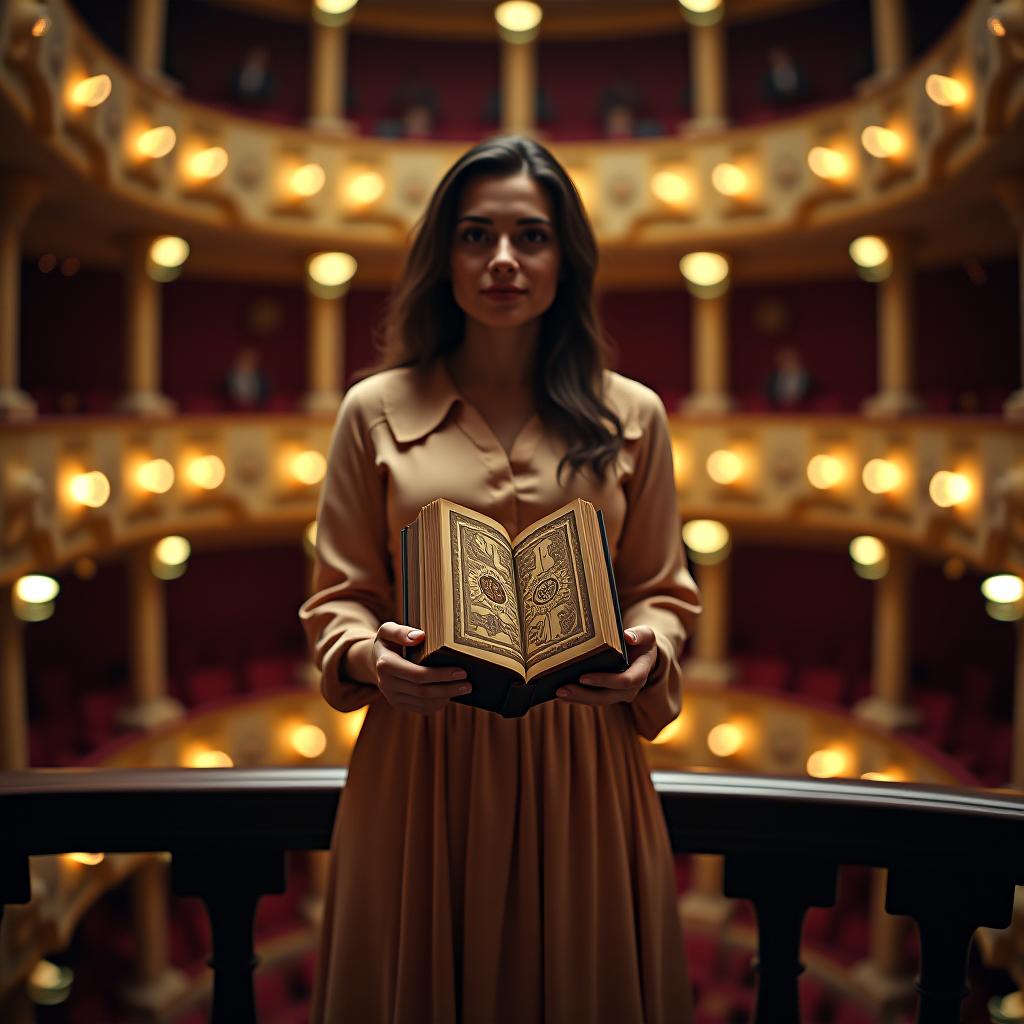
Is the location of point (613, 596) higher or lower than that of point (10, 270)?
lower

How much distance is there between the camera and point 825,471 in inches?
555

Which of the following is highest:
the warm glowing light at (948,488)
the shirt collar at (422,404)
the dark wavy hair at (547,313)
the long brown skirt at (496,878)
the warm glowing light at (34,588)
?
the dark wavy hair at (547,313)

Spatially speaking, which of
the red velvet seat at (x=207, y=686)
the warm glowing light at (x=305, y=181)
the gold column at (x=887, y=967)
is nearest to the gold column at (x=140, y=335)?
the warm glowing light at (x=305, y=181)

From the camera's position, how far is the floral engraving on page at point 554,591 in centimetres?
187

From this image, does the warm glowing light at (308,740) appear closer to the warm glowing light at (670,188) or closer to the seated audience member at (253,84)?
the warm glowing light at (670,188)

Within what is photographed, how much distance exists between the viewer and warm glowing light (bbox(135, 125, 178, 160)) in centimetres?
1272

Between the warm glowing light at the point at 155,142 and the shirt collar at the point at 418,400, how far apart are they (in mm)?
11686

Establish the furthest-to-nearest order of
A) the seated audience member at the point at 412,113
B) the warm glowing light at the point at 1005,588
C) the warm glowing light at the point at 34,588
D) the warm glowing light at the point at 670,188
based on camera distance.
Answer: the seated audience member at the point at 412,113
the warm glowing light at the point at 670,188
the warm glowing light at the point at 34,588
the warm glowing light at the point at 1005,588

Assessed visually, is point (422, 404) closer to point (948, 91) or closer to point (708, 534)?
point (948, 91)

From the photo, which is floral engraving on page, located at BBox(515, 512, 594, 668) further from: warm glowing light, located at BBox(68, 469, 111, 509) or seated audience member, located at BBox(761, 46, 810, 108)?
seated audience member, located at BBox(761, 46, 810, 108)

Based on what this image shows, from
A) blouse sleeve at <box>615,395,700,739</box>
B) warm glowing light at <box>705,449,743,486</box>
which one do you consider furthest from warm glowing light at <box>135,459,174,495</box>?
blouse sleeve at <box>615,395,700,739</box>

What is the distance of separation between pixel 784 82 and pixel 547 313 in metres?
15.5

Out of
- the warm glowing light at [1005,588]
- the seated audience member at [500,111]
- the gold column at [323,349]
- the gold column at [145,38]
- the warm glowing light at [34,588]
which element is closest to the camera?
the warm glowing light at [1005,588]

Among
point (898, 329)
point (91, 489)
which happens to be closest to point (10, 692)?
point (91, 489)
